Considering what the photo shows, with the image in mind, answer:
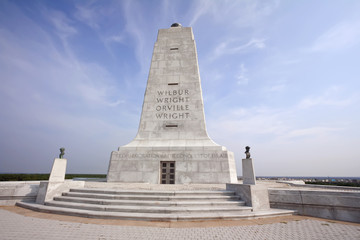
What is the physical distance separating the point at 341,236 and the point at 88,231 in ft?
24.1

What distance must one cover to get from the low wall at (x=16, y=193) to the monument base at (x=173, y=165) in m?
4.88

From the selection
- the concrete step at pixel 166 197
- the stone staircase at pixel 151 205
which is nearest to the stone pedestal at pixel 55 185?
the stone staircase at pixel 151 205

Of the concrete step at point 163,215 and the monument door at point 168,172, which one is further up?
the monument door at point 168,172

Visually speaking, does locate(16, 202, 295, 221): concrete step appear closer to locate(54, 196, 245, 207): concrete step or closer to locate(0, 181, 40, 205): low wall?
locate(54, 196, 245, 207): concrete step

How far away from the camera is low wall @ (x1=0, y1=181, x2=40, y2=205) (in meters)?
8.99

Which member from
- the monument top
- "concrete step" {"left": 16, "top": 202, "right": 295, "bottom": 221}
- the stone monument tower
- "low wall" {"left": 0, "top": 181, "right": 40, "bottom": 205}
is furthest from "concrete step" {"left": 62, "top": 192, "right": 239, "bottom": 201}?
the monument top

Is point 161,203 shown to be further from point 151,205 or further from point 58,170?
point 58,170

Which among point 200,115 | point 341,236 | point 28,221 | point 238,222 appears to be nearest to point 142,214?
point 238,222

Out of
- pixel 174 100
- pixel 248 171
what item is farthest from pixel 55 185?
pixel 174 100

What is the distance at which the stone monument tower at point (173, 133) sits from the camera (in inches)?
522

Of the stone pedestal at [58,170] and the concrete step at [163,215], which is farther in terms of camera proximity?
the stone pedestal at [58,170]

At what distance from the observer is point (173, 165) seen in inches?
542

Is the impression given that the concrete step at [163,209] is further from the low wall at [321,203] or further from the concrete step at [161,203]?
the low wall at [321,203]

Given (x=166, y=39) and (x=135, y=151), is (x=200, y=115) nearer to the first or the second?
(x=135, y=151)
